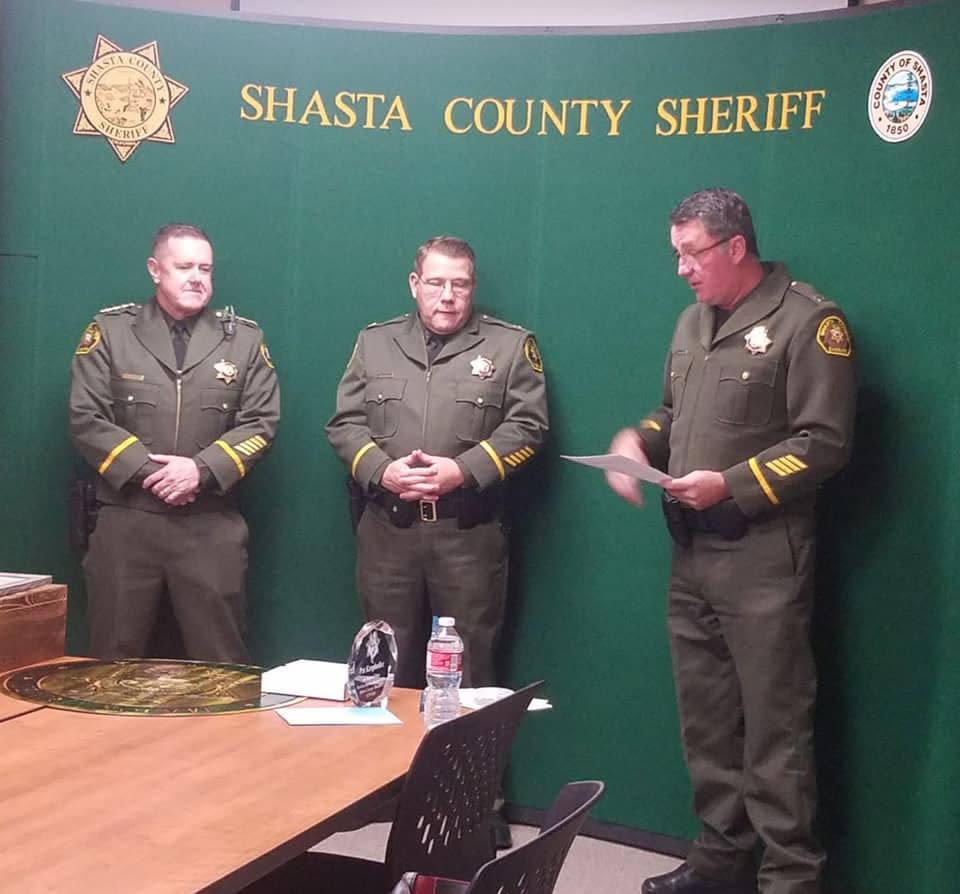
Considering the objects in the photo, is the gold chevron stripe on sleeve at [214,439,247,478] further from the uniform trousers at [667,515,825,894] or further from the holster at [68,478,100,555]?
the uniform trousers at [667,515,825,894]

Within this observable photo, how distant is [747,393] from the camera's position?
11.0 feet

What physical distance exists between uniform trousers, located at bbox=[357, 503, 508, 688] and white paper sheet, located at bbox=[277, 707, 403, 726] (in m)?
1.61

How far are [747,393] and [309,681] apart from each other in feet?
4.75

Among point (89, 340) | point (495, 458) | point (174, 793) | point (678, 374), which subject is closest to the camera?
point (174, 793)

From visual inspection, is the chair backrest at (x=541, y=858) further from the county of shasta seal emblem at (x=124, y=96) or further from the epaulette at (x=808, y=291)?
the county of shasta seal emblem at (x=124, y=96)

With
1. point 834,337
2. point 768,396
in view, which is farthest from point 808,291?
point 768,396

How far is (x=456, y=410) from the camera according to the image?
3963 mm

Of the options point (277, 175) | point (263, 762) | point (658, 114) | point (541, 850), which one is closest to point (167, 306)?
point (277, 175)

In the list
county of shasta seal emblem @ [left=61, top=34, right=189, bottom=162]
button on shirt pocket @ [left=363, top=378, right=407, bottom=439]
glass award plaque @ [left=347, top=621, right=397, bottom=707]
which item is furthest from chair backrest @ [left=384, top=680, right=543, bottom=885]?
county of shasta seal emblem @ [left=61, top=34, right=189, bottom=162]

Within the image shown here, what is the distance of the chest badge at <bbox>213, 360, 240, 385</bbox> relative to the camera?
4.10 m

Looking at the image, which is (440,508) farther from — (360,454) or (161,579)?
(161,579)

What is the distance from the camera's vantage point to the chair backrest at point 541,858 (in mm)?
1227

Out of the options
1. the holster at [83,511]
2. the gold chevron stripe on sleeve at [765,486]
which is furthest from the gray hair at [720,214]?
the holster at [83,511]

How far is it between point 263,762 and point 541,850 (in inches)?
28.5
